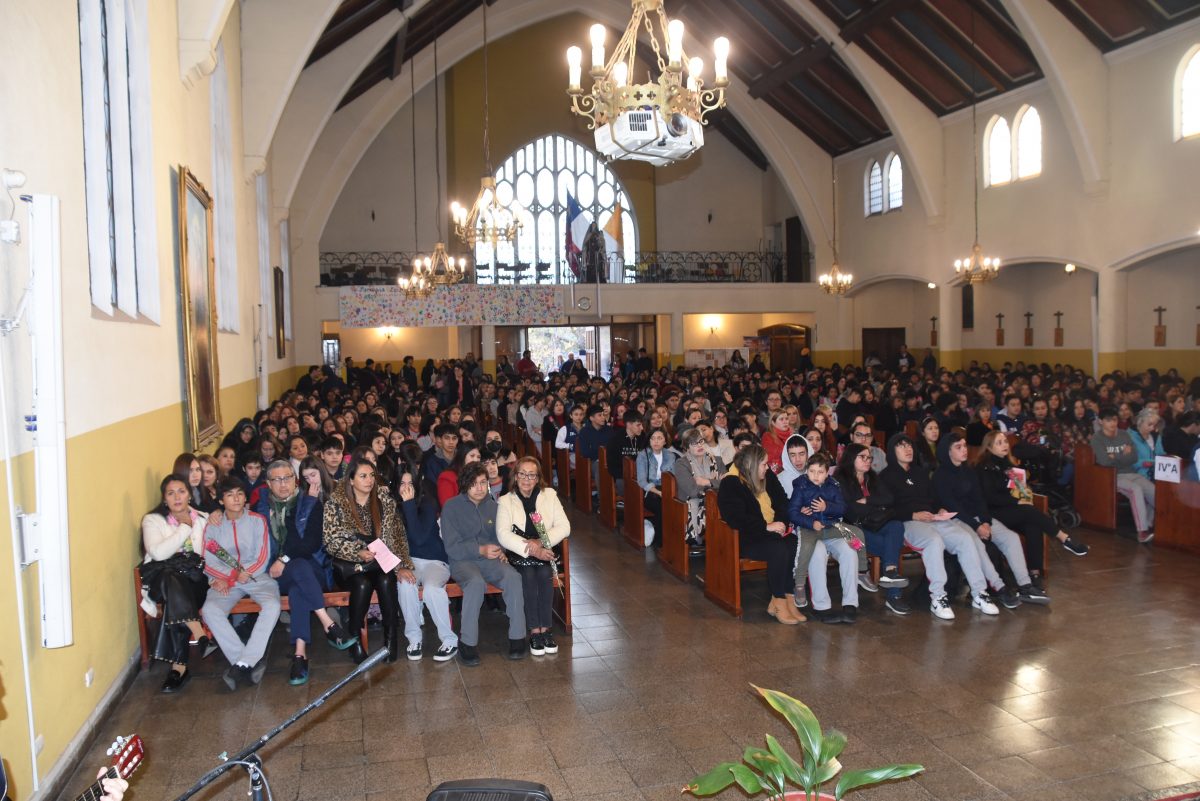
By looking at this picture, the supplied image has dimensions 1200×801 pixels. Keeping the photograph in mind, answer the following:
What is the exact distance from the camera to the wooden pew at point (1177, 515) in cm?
814

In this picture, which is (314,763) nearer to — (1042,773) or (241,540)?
(241,540)

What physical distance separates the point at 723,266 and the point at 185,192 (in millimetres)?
19201

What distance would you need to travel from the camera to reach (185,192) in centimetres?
735

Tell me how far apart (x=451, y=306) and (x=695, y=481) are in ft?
45.4

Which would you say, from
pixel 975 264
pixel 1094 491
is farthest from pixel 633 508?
pixel 975 264

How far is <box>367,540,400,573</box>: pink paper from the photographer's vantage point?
5949mm

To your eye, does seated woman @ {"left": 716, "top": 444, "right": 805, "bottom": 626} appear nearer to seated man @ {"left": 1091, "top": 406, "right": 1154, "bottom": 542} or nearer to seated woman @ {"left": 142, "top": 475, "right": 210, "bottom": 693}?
seated woman @ {"left": 142, "top": 475, "right": 210, "bottom": 693}

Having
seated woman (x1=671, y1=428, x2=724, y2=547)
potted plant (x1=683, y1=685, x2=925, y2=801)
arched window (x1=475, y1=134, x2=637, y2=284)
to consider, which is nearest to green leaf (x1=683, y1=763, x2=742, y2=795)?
potted plant (x1=683, y1=685, x2=925, y2=801)

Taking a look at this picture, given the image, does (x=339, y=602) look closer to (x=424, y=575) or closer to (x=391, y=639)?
(x=391, y=639)

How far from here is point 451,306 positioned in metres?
20.8

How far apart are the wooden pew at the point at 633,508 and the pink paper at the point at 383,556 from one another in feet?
10.9

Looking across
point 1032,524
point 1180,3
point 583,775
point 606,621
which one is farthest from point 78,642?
point 1180,3

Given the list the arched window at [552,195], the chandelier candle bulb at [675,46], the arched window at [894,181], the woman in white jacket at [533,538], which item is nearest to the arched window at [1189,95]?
the arched window at [894,181]

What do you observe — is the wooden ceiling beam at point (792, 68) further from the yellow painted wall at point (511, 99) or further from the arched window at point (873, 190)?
the yellow painted wall at point (511, 99)
